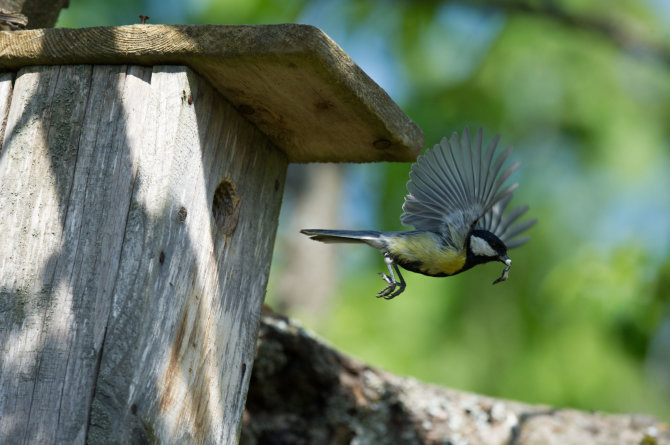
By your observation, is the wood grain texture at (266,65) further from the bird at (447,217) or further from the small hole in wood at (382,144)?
the bird at (447,217)

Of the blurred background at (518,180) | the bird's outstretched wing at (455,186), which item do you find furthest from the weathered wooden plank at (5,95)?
the blurred background at (518,180)

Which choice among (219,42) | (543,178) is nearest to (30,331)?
(219,42)

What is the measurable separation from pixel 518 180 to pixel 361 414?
4.32 metres

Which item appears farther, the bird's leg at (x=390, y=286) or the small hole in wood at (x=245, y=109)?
the bird's leg at (x=390, y=286)

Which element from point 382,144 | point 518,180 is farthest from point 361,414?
point 518,180

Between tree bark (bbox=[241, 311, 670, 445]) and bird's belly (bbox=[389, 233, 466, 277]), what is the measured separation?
0.64m

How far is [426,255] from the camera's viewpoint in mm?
3135

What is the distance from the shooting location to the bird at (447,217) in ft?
9.68

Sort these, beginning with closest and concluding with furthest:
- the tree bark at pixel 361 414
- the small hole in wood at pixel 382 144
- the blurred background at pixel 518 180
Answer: the small hole in wood at pixel 382 144 < the tree bark at pixel 361 414 < the blurred background at pixel 518 180

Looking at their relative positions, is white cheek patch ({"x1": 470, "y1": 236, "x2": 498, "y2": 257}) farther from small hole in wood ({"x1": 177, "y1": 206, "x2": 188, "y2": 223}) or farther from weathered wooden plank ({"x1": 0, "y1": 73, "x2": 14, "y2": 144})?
weathered wooden plank ({"x1": 0, "y1": 73, "x2": 14, "y2": 144})

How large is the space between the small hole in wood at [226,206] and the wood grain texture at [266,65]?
0.26m

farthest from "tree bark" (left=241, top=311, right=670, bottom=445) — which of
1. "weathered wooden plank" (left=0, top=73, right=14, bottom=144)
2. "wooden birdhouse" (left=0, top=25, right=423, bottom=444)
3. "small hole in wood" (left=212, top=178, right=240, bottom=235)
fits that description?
"weathered wooden plank" (left=0, top=73, right=14, bottom=144)

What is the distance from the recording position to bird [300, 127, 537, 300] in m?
2.95

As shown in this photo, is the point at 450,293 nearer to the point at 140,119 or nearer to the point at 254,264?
the point at 254,264
